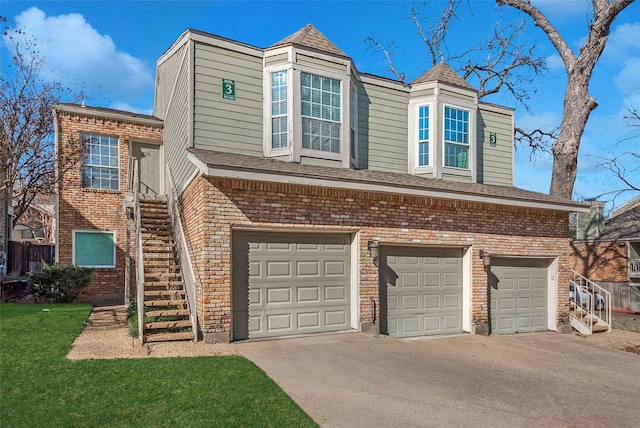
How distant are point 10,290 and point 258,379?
1167 centimetres

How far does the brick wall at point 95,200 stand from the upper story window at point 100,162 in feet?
0.59

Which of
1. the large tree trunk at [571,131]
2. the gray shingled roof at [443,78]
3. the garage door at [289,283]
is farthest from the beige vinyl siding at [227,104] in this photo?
the large tree trunk at [571,131]

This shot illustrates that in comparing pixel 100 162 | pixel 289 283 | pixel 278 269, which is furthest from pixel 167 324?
pixel 100 162

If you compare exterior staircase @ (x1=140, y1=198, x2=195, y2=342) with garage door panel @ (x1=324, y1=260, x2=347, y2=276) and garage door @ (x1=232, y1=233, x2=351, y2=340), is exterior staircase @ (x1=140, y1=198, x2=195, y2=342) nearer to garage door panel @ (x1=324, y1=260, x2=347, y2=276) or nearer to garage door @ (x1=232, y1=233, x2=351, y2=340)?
garage door @ (x1=232, y1=233, x2=351, y2=340)

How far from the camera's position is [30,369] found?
589cm

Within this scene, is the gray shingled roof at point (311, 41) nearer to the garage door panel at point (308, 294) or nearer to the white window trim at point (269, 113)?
the white window trim at point (269, 113)

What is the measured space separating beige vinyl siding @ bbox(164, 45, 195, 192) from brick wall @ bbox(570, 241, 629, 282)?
19.7m

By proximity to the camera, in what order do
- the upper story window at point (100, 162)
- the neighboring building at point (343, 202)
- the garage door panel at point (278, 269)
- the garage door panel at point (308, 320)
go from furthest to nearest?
the upper story window at point (100, 162), the garage door panel at point (308, 320), the garage door panel at point (278, 269), the neighboring building at point (343, 202)

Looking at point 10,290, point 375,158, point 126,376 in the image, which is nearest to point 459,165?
point 375,158

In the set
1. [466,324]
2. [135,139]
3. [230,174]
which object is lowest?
[466,324]

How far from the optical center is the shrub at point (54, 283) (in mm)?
12602

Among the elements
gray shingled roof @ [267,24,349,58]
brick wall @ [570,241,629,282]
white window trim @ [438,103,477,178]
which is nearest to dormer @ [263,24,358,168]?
gray shingled roof @ [267,24,349,58]

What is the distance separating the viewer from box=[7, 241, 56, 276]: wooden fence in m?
17.8

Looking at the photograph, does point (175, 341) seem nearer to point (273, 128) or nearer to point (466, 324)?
point (273, 128)
